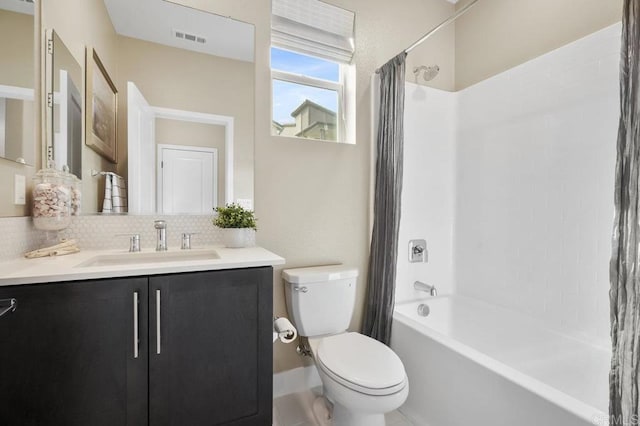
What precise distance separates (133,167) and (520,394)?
80.8 inches

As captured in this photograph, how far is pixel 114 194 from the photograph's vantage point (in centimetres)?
156

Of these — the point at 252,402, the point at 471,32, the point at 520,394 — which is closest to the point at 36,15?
the point at 252,402

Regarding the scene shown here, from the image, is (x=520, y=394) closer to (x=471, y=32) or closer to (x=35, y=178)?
(x=35, y=178)

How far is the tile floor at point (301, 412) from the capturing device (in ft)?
5.39

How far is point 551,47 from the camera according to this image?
6.15 ft

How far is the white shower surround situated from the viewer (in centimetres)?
162

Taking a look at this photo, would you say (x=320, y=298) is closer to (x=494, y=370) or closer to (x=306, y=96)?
(x=494, y=370)

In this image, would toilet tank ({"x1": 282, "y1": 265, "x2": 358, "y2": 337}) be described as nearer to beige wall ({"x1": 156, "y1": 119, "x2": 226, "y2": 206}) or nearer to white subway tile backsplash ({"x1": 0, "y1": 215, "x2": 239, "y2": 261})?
white subway tile backsplash ({"x1": 0, "y1": 215, "x2": 239, "y2": 261})

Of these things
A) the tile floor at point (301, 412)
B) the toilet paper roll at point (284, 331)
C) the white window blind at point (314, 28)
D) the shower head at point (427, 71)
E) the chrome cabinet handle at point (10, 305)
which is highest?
the white window blind at point (314, 28)

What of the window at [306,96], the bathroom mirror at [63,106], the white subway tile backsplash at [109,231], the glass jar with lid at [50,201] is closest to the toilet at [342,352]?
the white subway tile backsplash at [109,231]

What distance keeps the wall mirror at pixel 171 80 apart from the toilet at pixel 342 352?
2.09ft

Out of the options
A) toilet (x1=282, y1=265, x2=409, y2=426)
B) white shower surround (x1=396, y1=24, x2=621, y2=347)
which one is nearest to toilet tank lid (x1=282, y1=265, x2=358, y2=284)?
toilet (x1=282, y1=265, x2=409, y2=426)

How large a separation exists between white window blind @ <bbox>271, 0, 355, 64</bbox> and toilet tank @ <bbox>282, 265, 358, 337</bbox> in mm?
1457

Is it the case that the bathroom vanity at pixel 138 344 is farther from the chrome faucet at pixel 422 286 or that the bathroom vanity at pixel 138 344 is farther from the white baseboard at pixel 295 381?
the chrome faucet at pixel 422 286
